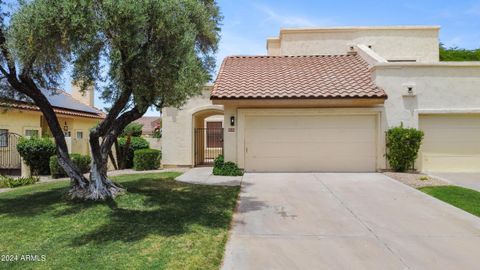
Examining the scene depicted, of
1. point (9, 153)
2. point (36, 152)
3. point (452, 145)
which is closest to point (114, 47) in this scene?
point (36, 152)

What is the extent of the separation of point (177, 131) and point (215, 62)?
729 cm

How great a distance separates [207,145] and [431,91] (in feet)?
41.1

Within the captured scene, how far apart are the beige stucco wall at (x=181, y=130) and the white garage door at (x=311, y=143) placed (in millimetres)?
3572

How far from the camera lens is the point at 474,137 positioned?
13602 millimetres

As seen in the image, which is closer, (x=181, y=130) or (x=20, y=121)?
(x=181, y=130)

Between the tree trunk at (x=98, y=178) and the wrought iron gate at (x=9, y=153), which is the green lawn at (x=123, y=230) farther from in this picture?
the wrought iron gate at (x=9, y=153)

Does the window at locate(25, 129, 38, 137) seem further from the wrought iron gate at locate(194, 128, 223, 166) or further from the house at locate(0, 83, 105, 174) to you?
the wrought iron gate at locate(194, 128, 223, 166)

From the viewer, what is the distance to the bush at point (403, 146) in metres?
12.9

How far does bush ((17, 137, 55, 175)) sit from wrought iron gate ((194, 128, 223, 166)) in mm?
6472

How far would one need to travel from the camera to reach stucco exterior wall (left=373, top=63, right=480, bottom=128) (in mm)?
13531

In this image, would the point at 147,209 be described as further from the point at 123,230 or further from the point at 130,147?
the point at 130,147

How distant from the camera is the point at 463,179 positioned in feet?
39.5

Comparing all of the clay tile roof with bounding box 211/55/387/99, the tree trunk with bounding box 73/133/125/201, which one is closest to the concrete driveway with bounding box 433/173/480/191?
the clay tile roof with bounding box 211/55/387/99

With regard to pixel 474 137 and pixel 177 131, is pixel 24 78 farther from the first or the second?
pixel 474 137
